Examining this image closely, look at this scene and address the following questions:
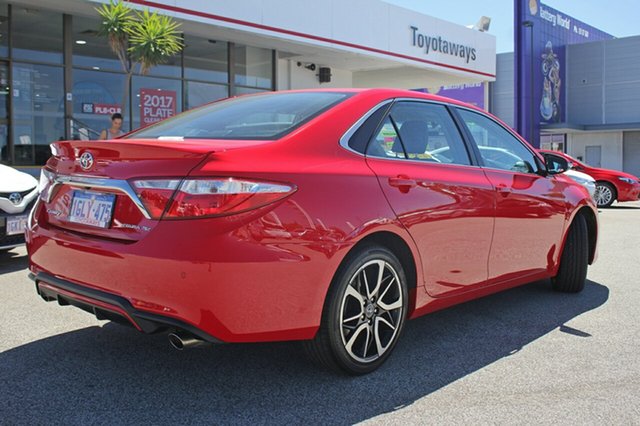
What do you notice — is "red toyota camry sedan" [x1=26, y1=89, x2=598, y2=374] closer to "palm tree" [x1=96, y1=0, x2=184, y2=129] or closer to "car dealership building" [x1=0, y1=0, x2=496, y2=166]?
"palm tree" [x1=96, y1=0, x2=184, y2=129]

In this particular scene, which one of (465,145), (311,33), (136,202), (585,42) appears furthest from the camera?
(585,42)

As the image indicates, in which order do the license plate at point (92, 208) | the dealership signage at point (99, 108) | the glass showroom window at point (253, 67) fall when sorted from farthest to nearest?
the glass showroom window at point (253, 67) < the dealership signage at point (99, 108) < the license plate at point (92, 208)

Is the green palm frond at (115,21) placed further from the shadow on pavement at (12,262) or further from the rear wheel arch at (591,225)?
the rear wheel arch at (591,225)

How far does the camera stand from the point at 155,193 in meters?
2.63

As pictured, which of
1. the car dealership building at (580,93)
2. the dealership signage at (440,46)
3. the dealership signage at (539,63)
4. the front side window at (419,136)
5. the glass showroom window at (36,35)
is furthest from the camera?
the car dealership building at (580,93)

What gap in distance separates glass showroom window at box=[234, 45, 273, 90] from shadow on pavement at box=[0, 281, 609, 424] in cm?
1410

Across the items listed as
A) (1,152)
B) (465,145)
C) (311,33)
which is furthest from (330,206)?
(311,33)

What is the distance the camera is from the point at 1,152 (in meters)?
12.8

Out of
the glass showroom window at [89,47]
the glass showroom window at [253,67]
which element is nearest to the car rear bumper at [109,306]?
the glass showroom window at [89,47]

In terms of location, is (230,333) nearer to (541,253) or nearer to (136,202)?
(136,202)

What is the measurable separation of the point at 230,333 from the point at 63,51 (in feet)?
41.9

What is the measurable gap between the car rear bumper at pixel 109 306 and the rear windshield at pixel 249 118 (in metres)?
0.93

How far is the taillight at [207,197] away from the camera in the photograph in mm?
2545

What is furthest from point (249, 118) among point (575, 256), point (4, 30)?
point (4, 30)
